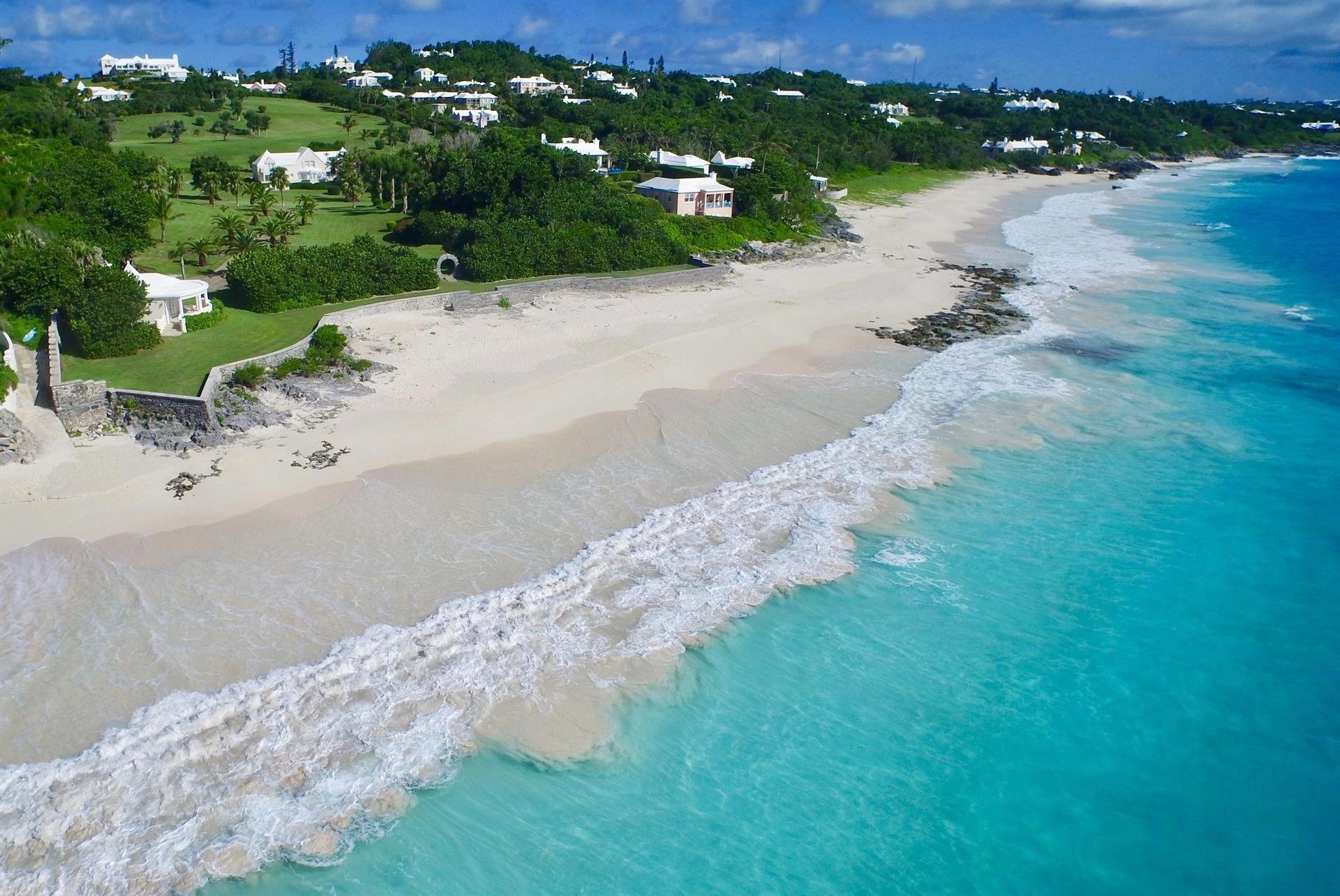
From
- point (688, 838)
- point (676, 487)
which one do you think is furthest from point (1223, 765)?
point (676, 487)

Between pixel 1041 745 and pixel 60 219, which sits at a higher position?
pixel 60 219

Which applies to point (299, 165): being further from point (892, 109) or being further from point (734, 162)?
point (892, 109)

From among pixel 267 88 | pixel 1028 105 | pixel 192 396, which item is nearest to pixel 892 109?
pixel 1028 105

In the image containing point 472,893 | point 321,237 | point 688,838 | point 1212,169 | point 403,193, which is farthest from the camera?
point 1212,169

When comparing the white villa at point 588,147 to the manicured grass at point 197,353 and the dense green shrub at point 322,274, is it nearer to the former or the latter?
the dense green shrub at point 322,274

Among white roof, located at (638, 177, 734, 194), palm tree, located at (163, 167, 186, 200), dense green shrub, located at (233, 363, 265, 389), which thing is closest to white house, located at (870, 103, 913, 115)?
white roof, located at (638, 177, 734, 194)

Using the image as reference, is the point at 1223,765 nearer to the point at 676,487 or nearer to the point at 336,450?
the point at 676,487
